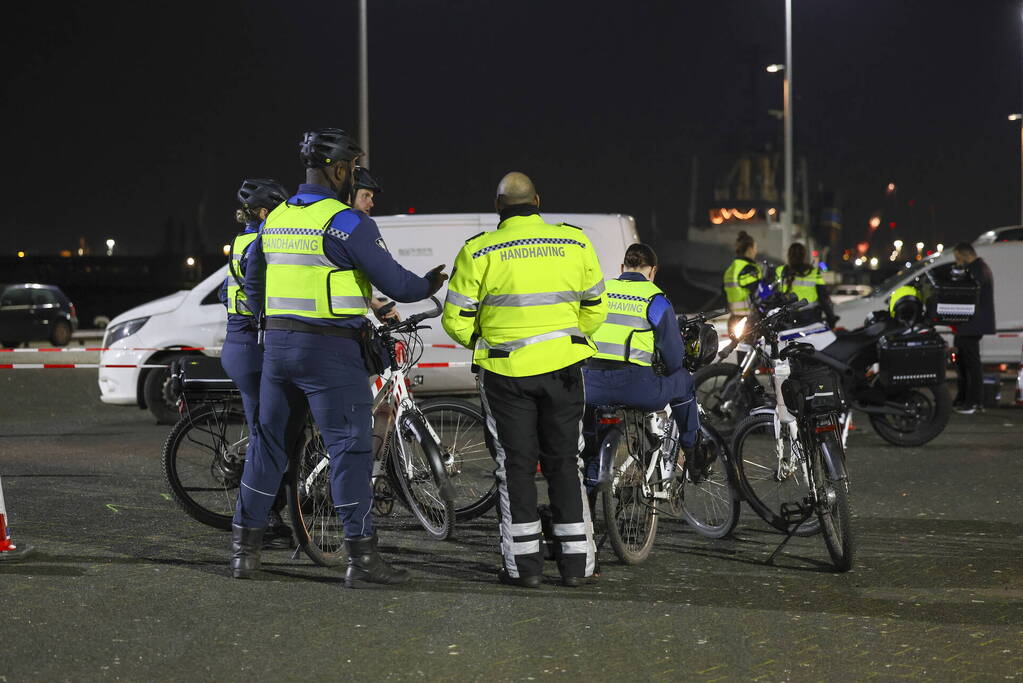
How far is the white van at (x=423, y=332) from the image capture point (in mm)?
13453

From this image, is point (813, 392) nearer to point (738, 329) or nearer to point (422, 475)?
point (422, 475)

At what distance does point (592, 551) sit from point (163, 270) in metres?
111

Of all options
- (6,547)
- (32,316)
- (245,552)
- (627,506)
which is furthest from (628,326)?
(32,316)

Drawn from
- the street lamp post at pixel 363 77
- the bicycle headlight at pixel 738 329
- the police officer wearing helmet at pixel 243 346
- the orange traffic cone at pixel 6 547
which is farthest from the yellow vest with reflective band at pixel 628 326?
the street lamp post at pixel 363 77

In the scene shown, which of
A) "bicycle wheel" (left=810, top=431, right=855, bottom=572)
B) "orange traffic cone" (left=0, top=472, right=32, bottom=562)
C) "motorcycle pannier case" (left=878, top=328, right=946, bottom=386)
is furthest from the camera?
"motorcycle pannier case" (left=878, top=328, right=946, bottom=386)

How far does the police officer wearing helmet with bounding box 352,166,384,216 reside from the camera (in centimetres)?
712

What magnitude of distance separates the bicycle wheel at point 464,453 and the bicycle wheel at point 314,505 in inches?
28.0

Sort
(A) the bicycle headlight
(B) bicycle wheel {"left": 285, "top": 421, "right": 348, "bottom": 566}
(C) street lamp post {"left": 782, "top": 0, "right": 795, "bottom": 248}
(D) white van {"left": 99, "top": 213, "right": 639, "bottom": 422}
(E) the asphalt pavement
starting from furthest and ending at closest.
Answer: (C) street lamp post {"left": 782, "top": 0, "right": 795, "bottom": 248}, (D) white van {"left": 99, "top": 213, "right": 639, "bottom": 422}, (A) the bicycle headlight, (B) bicycle wheel {"left": 285, "top": 421, "right": 348, "bottom": 566}, (E) the asphalt pavement

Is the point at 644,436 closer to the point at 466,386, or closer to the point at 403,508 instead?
the point at 403,508

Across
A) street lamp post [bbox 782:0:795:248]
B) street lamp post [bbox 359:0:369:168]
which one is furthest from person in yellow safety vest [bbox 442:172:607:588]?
street lamp post [bbox 782:0:795:248]

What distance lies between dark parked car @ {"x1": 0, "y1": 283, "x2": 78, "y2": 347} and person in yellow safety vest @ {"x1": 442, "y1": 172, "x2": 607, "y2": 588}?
1105 inches

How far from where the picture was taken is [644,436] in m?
7.15

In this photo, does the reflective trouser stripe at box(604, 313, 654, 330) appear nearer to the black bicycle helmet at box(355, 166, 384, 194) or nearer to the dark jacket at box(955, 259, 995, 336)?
the black bicycle helmet at box(355, 166, 384, 194)

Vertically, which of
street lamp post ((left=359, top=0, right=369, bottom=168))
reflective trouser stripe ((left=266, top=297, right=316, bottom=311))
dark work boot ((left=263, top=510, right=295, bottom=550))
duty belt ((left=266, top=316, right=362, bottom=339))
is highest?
street lamp post ((left=359, top=0, right=369, bottom=168))
